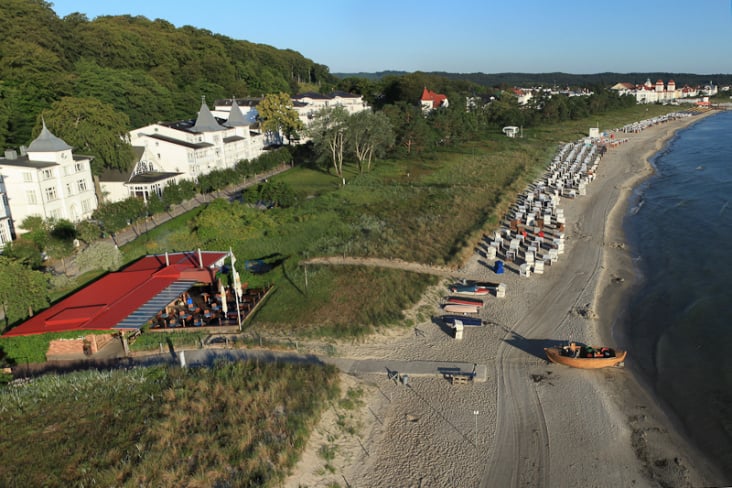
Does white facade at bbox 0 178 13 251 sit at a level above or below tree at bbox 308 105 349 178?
below

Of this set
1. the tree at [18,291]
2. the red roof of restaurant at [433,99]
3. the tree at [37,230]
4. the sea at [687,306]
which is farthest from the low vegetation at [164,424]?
the red roof of restaurant at [433,99]

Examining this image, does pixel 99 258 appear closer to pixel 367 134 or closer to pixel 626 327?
pixel 626 327

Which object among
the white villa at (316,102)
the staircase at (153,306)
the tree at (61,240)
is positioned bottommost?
the staircase at (153,306)

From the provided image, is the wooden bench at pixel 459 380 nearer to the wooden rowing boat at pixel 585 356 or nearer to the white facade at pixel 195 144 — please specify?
the wooden rowing boat at pixel 585 356

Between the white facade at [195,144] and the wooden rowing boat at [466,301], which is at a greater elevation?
the white facade at [195,144]

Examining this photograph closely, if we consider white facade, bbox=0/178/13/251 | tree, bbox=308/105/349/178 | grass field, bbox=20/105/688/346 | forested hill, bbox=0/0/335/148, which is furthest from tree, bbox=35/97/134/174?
tree, bbox=308/105/349/178

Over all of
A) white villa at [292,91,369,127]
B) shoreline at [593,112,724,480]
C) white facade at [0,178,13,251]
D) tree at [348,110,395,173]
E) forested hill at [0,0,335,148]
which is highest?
forested hill at [0,0,335,148]

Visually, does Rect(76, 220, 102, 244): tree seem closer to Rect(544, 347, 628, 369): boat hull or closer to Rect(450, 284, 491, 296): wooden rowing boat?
Rect(450, 284, 491, 296): wooden rowing boat
